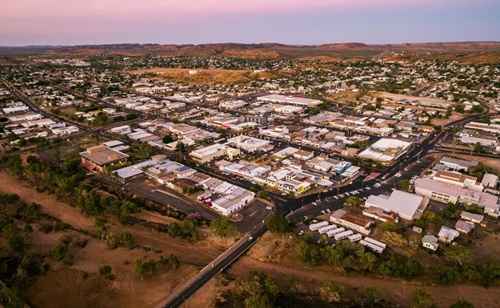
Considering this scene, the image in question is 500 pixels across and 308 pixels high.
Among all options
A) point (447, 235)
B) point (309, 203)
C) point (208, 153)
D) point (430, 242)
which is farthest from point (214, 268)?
point (208, 153)

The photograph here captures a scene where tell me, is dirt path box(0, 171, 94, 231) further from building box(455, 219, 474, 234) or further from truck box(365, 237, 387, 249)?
building box(455, 219, 474, 234)

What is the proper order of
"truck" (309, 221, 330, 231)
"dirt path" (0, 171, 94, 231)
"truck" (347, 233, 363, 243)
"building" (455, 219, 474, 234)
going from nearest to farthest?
"truck" (347, 233, 363, 243) → "building" (455, 219, 474, 234) → "truck" (309, 221, 330, 231) → "dirt path" (0, 171, 94, 231)

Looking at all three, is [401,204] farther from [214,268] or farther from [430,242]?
[214,268]

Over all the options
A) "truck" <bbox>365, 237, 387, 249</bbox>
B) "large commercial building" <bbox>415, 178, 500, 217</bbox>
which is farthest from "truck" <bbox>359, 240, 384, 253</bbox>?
"large commercial building" <bbox>415, 178, 500, 217</bbox>

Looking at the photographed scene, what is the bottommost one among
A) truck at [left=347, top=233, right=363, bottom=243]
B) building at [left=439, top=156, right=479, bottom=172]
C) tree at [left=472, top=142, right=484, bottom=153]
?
truck at [left=347, top=233, right=363, bottom=243]

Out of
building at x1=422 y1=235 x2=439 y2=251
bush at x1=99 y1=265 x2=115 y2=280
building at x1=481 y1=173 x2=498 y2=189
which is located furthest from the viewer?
building at x1=481 y1=173 x2=498 y2=189

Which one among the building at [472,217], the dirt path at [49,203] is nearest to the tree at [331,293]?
the building at [472,217]

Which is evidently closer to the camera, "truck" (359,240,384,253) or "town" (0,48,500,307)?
"truck" (359,240,384,253)
